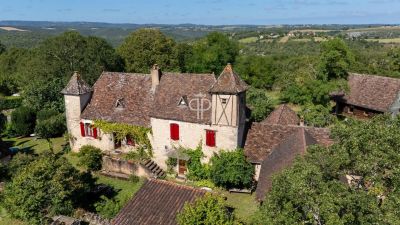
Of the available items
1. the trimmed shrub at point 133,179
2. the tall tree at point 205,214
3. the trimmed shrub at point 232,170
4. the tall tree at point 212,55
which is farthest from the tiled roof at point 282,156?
the tall tree at point 212,55

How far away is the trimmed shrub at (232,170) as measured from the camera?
26.4 meters

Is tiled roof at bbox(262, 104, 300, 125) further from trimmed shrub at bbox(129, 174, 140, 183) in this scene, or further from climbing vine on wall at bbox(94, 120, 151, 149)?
trimmed shrub at bbox(129, 174, 140, 183)

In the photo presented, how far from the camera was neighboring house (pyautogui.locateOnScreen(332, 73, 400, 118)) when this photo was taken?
43281mm

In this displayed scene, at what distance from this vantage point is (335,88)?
142 feet

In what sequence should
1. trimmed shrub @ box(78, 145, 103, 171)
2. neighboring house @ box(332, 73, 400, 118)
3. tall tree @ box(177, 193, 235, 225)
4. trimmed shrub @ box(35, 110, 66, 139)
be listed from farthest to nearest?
neighboring house @ box(332, 73, 400, 118) → trimmed shrub @ box(35, 110, 66, 139) → trimmed shrub @ box(78, 145, 103, 171) → tall tree @ box(177, 193, 235, 225)

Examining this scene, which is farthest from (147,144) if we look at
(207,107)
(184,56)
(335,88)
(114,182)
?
(184,56)

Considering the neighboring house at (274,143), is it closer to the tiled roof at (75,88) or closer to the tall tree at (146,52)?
the tiled roof at (75,88)

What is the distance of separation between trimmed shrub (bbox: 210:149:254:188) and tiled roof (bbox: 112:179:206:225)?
23.7ft

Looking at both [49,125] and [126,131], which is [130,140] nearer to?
[126,131]

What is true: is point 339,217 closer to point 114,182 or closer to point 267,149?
point 267,149

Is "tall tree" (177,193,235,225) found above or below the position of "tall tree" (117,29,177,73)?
below

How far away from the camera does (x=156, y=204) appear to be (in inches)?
752

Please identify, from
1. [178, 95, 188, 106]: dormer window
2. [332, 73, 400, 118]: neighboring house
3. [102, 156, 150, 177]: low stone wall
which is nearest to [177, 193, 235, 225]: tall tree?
[102, 156, 150, 177]: low stone wall

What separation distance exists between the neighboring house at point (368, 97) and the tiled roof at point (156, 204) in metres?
32.2
